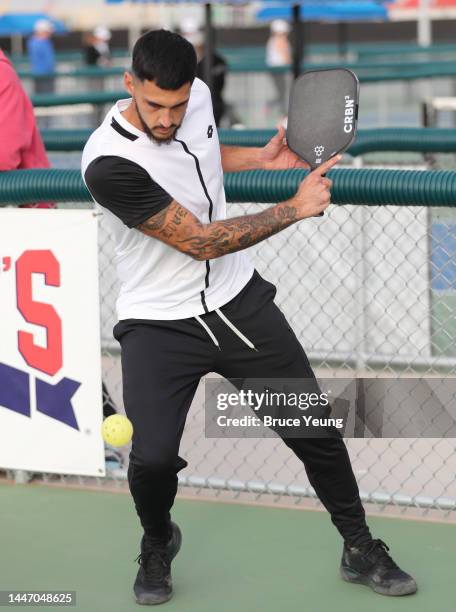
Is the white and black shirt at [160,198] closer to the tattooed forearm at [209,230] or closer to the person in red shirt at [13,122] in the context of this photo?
the tattooed forearm at [209,230]

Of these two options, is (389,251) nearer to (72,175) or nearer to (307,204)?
(72,175)

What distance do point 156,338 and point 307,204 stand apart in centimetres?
68

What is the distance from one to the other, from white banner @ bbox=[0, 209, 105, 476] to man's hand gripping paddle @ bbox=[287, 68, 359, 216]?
1274 millimetres

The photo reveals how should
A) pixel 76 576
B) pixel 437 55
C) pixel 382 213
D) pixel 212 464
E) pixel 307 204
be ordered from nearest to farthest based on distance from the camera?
pixel 307 204 → pixel 76 576 → pixel 212 464 → pixel 382 213 → pixel 437 55

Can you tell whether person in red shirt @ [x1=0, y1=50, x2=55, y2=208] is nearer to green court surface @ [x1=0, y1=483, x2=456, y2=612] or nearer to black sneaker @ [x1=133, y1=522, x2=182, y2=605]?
green court surface @ [x1=0, y1=483, x2=456, y2=612]

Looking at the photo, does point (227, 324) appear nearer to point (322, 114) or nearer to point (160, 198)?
point (160, 198)

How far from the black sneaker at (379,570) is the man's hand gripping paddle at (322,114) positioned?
1214mm

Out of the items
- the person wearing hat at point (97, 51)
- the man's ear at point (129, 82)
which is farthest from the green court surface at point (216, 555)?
A: the person wearing hat at point (97, 51)

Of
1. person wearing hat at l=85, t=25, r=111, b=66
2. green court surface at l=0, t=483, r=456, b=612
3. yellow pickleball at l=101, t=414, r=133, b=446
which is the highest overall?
person wearing hat at l=85, t=25, r=111, b=66

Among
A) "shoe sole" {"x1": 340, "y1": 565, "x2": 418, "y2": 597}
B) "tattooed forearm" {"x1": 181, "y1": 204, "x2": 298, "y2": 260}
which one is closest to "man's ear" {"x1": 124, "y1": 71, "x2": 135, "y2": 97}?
"tattooed forearm" {"x1": 181, "y1": 204, "x2": 298, "y2": 260}

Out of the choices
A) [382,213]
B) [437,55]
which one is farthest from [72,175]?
[437,55]

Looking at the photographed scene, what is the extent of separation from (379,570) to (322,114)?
Answer: 1.53 m

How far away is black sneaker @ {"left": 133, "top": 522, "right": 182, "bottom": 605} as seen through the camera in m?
4.14

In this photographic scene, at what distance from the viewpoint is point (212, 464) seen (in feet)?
18.9
